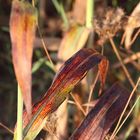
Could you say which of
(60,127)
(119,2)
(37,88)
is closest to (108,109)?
A: (60,127)

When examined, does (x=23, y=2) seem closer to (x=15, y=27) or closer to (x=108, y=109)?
(x=15, y=27)

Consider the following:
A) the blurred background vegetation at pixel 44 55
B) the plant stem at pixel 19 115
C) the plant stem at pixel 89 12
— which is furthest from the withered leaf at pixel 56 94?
the blurred background vegetation at pixel 44 55

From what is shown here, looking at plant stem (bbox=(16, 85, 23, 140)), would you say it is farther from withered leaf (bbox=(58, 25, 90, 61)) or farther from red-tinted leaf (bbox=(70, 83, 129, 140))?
withered leaf (bbox=(58, 25, 90, 61))

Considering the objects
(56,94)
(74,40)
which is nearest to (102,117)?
(56,94)

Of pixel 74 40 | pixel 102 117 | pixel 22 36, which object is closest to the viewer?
pixel 22 36

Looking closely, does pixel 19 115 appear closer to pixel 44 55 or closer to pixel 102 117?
pixel 102 117

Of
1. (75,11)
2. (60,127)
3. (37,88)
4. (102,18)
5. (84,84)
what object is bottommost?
(37,88)
